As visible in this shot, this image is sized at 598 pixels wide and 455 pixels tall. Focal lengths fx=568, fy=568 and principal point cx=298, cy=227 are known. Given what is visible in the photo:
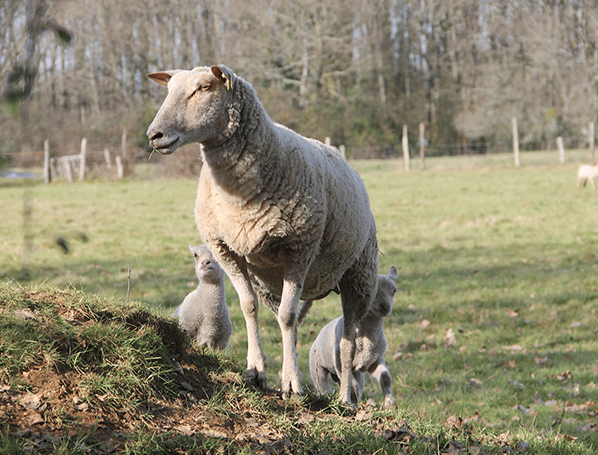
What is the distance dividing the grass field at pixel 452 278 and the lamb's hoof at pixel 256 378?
116 cm

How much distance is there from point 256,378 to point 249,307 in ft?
1.58

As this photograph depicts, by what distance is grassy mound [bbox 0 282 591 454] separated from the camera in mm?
2895

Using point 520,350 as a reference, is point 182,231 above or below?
above

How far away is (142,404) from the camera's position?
3244 millimetres

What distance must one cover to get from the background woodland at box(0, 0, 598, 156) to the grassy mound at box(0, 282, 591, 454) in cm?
3218

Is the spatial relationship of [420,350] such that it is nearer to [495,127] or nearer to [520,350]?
[520,350]

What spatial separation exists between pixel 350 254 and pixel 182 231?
1143 cm

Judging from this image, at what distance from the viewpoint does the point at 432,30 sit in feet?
161

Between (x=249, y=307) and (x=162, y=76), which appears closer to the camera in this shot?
(x=162, y=76)

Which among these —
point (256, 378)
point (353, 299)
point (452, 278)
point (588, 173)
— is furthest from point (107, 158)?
point (256, 378)

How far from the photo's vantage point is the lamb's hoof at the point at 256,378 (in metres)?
3.85

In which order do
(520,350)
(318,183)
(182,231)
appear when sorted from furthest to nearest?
(182,231) < (520,350) < (318,183)

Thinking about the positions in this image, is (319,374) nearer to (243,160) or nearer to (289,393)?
(289,393)

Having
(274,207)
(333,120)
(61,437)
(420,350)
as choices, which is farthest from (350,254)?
(333,120)
